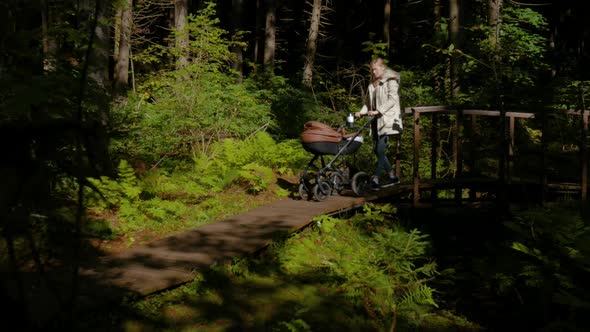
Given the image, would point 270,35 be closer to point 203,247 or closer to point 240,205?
point 240,205

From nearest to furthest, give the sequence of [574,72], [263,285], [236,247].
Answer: [263,285], [236,247], [574,72]

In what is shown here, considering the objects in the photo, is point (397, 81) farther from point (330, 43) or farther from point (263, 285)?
point (330, 43)

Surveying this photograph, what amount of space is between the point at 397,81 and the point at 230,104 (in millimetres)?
5063

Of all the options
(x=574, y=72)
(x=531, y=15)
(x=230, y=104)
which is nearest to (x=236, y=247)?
(x=574, y=72)

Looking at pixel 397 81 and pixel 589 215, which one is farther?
pixel 397 81

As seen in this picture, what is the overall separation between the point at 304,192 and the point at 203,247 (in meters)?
3.23

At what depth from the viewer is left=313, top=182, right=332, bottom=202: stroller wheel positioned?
887 cm

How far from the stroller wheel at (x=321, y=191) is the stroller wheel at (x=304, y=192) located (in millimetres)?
278

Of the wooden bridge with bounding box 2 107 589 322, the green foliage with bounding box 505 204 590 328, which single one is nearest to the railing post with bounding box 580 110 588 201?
the wooden bridge with bounding box 2 107 589 322

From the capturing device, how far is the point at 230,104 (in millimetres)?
13164

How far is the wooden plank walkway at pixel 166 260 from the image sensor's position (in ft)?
14.5

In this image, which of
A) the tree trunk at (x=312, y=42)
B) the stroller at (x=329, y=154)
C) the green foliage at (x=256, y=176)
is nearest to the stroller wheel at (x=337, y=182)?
the stroller at (x=329, y=154)

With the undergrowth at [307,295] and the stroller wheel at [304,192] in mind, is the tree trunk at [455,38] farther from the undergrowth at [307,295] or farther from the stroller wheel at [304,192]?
the undergrowth at [307,295]

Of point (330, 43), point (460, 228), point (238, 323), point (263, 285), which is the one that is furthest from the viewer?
point (330, 43)
